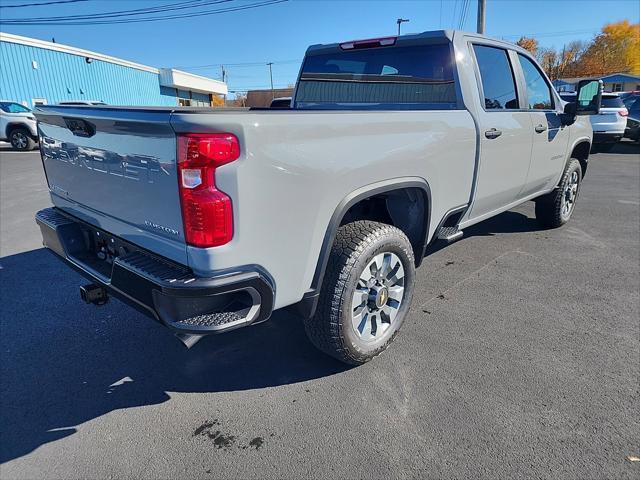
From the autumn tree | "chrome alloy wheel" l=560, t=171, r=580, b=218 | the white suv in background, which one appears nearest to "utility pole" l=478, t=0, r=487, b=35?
the white suv in background

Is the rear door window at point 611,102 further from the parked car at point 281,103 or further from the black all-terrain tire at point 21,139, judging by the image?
the black all-terrain tire at point 21,139

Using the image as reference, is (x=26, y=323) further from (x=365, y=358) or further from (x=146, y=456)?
(x=365, y=358)

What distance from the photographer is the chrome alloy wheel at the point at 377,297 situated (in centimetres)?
273

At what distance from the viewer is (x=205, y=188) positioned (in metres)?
1.87

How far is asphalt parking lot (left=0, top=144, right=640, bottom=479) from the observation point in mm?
2141

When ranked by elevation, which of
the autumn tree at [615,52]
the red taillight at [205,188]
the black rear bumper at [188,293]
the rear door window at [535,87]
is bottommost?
the black rear bumper at [188,293]

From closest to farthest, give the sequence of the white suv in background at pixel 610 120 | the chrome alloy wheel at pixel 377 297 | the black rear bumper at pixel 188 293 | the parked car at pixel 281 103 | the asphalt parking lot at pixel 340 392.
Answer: the black rear bumper at pixel 188 293, the asphalt parking lot at pixel 340 392, the chrome alloy wheel at pixel 377 297, the parked car at pixel 281 103, the white suv in background at pixel 610 120

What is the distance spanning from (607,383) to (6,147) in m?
21.3

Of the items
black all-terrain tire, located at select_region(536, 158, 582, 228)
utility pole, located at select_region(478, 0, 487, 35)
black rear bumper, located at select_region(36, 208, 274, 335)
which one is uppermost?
utility pole, located at select_region(478, 0, 487, 35)

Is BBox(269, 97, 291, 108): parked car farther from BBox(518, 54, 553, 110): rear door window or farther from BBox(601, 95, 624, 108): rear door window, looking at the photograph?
BBox(601, 95, 624, 108): rear door window

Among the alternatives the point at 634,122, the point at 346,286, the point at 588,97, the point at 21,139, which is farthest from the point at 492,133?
the point at 21,139

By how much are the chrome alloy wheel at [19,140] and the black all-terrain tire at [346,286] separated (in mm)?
17856

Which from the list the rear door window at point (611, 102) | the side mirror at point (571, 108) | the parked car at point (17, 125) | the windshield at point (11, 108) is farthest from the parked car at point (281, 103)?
the windshield at point (11, 108)

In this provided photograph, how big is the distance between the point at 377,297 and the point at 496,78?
2.36 metres
